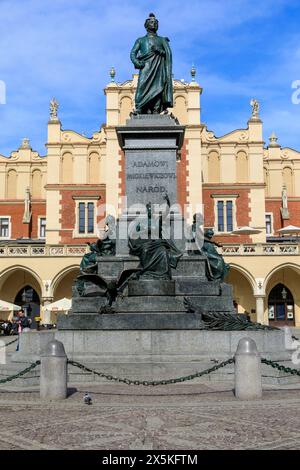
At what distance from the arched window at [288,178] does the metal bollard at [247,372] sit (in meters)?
39.9

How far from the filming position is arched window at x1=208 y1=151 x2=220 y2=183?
1684 inches

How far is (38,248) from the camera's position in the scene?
36688mm

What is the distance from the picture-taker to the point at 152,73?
15031mm

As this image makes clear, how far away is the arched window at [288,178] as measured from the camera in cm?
4728

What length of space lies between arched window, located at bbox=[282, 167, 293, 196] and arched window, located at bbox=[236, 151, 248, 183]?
5964mm

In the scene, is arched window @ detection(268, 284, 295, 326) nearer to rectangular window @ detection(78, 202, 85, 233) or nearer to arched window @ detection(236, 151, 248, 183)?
arched window @ detection(236, 151, 248, 183)

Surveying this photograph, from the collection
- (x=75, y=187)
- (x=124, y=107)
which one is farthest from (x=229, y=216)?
(x=75, y=187)

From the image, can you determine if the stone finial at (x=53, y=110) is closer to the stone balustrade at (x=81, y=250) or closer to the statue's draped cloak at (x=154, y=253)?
the stone balustrade at (x=81, y=250)

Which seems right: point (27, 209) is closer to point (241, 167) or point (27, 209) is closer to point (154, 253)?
point (241, 167)

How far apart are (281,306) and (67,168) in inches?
701

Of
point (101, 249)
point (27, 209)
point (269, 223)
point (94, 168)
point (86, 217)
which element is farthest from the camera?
point (269, 223)

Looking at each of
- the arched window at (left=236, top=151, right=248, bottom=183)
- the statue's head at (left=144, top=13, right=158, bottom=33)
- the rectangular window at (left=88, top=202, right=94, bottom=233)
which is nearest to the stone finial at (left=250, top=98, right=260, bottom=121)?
the arched window at (left=236, top=151, right=248, bottom=183)
